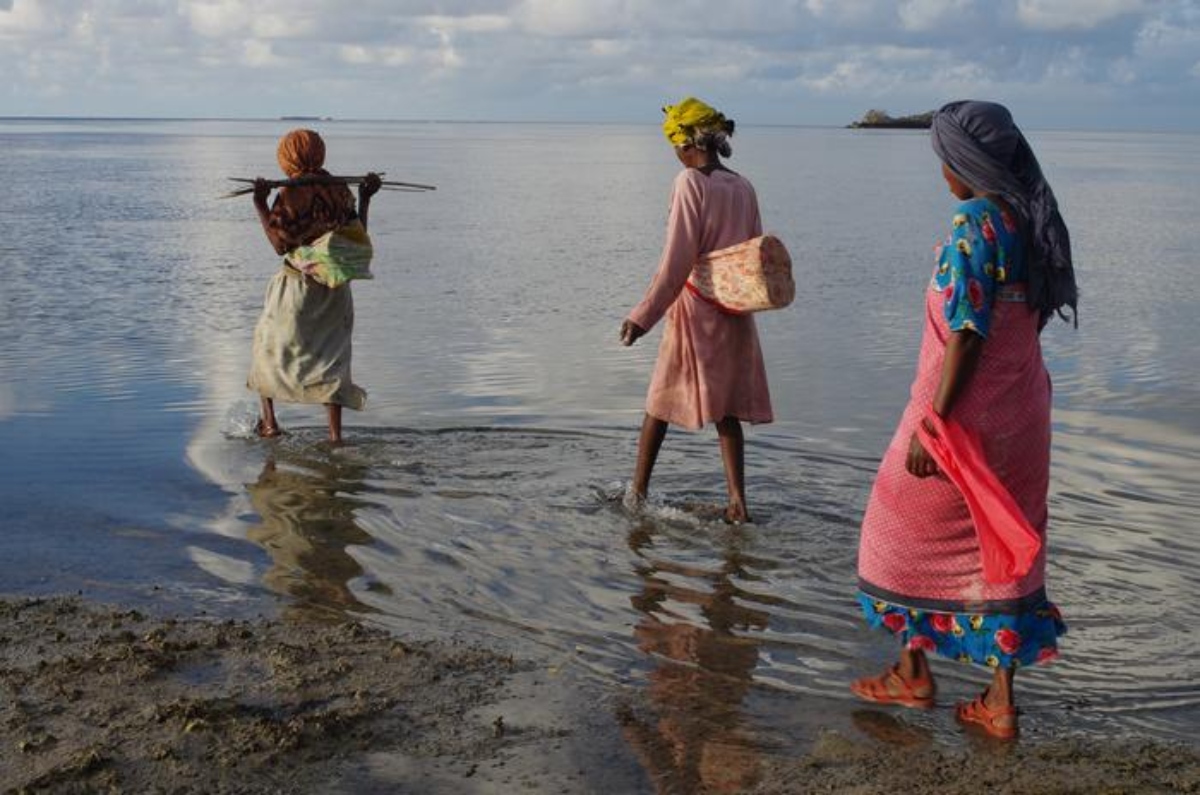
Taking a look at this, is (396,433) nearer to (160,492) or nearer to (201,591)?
(160,492)

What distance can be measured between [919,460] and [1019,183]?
805 millimetres

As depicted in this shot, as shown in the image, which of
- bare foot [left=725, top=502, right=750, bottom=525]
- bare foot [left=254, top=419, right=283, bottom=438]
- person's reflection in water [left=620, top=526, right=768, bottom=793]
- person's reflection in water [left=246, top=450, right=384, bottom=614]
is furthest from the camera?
bare foot [left=254, top=419, right=283, bottom=438]

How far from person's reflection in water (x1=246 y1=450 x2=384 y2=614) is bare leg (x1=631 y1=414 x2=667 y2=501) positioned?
49.1 inches

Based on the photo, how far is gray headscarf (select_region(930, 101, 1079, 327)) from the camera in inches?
163

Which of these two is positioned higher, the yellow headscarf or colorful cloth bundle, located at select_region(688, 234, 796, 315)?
the yellow headscarf

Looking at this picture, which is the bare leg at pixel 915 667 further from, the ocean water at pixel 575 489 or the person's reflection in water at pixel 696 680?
the person's reflection in water at pixel 696 680

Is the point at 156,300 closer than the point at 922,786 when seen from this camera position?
No

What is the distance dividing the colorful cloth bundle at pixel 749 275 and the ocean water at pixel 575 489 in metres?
0.99

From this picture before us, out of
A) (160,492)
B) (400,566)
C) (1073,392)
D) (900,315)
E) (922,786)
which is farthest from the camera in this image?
(900,315)

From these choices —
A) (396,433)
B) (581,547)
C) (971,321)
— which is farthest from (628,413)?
(971,321)

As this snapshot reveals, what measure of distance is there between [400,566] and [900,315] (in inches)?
337

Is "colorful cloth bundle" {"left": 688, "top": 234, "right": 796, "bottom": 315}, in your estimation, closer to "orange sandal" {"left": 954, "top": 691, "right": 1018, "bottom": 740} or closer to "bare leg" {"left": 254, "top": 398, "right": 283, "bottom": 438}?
"orange sandal" {"left": 954, "top": 691, "right": 1018, "bottom": 740}

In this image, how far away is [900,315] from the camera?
1366 cm

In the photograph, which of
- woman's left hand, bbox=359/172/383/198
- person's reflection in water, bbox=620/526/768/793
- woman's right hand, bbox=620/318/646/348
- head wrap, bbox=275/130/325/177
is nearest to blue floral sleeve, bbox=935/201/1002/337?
person's reflection in water, bbox=620/526/768/793
